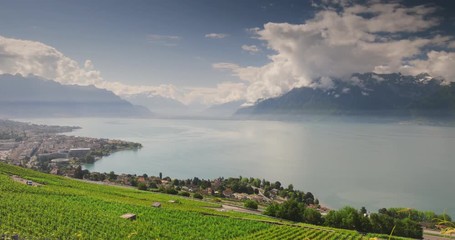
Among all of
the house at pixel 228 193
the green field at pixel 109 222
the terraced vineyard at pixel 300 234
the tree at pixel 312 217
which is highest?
the green field at pixel 109 222

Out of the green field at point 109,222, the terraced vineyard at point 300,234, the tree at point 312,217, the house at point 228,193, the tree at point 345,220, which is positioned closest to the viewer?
the green field at point 109,222

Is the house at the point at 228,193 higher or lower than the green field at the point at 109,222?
lower

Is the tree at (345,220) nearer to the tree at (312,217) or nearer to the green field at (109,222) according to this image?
the tree at (312,217)

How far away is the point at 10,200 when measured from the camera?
35.6m

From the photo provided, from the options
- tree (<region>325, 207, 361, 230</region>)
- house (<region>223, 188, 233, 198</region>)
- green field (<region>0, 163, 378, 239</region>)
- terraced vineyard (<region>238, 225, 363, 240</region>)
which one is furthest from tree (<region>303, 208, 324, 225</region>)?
house (<region>223, 188, 233, 198</region>)

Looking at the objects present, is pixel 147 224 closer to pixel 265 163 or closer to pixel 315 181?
pixel 315 181

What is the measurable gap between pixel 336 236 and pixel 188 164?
5138 inches

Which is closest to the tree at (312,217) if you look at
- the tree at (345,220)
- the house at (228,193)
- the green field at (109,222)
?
the tree at (345,220)

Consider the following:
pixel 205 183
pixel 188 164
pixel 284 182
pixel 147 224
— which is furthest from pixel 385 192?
pixel 147 224

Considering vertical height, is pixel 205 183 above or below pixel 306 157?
below

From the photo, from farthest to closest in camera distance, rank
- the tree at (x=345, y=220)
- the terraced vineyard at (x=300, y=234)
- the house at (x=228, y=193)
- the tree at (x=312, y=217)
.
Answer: the house at (x=228, y=193), the tree at (x=312, y=217), the tree at (x=345, y=220), the terraced vineyard at (x=300, y=234)

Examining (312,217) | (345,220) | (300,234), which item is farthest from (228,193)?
(300,234)

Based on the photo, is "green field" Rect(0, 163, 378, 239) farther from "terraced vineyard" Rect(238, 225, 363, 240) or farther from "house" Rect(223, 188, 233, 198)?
"house" Rect(223, 188, 233, 198)

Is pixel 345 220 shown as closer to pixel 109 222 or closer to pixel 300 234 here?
pixel 300 234
